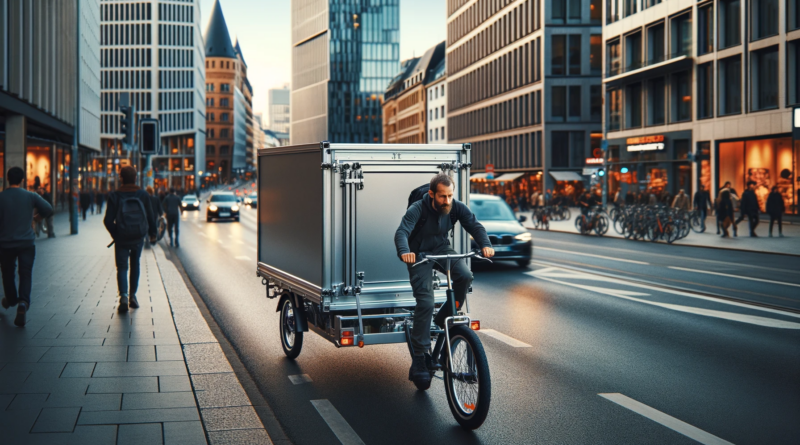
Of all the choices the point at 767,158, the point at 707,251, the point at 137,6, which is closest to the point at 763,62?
the point at 767,158

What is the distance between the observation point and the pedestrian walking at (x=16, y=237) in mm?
9289

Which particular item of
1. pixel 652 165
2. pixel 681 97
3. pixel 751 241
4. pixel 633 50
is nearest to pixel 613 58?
pixel 633 50

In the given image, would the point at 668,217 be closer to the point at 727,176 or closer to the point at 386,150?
the point at 727,176

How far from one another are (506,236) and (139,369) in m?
11.0

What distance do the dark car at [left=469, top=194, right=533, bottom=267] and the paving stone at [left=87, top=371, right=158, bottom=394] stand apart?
10.4 meters

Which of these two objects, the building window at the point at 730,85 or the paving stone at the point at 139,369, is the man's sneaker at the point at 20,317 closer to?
the paving stone at the point at 139,369

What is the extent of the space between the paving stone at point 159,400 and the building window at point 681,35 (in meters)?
42.2

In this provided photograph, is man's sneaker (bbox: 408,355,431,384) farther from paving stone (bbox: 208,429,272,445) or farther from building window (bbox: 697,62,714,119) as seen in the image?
building window (bbox: 697,62,714,119)

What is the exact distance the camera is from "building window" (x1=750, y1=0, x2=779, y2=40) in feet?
120

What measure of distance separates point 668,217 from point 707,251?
4.49 metres

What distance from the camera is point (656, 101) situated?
47.9 m

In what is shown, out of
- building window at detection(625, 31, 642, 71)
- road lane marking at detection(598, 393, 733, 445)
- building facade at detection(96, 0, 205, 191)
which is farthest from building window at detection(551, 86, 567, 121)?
building facade at detection(96, 0, 205, 191)

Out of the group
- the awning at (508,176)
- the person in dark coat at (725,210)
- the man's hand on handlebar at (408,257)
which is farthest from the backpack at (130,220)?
the awning at (508,176)

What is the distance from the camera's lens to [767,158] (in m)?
37.4
